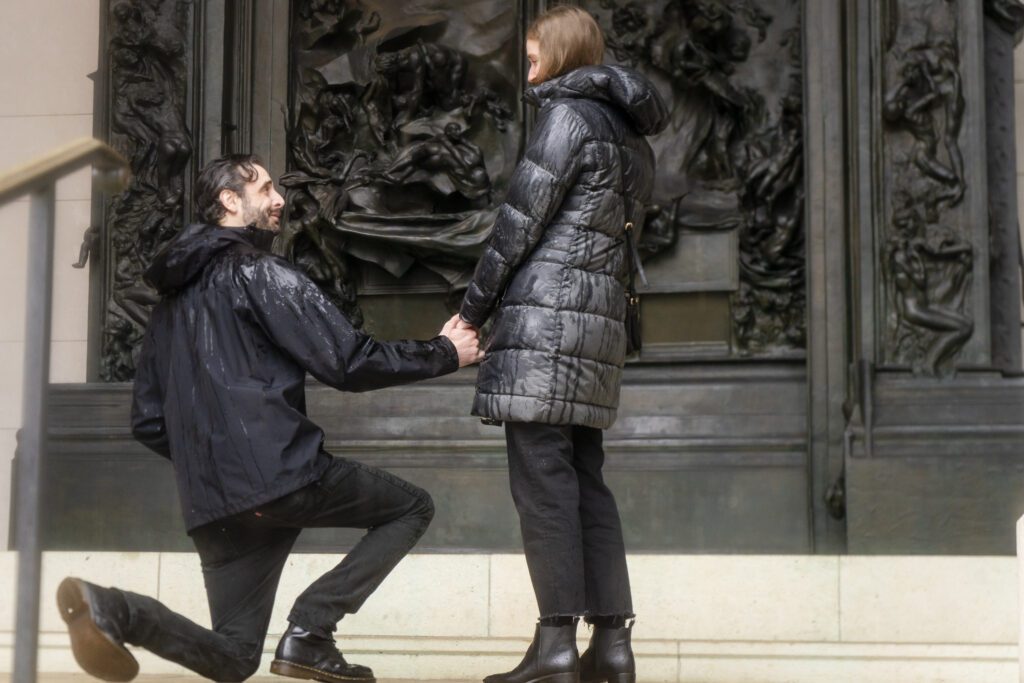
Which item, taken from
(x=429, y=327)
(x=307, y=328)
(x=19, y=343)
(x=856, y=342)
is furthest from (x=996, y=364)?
(x=19, y=343)

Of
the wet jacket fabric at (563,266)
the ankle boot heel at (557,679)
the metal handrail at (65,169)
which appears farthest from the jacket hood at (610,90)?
the ankle boot heel at (557,679)

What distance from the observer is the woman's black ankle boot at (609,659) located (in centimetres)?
537

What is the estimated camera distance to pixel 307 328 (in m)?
5.08

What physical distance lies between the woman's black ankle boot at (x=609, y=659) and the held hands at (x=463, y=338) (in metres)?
0.98

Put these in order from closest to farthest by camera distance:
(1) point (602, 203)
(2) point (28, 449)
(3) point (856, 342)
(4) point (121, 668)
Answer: (2) point (28, 449) → (4) point (121, 668) → (1) point (602, 203) → (3) point (856, 342)

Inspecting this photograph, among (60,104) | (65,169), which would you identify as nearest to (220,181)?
(65,169)

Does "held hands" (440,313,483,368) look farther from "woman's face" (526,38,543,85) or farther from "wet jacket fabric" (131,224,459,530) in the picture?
"woman's face" (526,38,543,85)

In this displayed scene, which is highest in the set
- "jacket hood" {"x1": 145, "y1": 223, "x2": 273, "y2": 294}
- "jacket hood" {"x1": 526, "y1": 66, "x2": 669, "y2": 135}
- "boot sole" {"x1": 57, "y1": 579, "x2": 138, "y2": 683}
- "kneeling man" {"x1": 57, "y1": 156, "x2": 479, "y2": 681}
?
"jacket hood" {"x1": 526, "y1": 66, "x2": 669, "y2": 135}

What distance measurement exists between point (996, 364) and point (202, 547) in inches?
177

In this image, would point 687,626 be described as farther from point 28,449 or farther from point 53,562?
point 28,449

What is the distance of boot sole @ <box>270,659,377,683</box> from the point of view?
16.6 ft

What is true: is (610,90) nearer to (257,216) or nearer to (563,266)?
(563,266)

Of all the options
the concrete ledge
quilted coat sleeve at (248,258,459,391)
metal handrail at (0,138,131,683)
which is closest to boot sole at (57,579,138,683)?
metal handrail at (0,138,131,683)

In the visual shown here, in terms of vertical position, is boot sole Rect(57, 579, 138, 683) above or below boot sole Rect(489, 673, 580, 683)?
above
